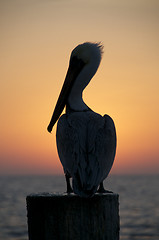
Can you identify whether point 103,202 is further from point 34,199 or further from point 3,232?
point 3,232

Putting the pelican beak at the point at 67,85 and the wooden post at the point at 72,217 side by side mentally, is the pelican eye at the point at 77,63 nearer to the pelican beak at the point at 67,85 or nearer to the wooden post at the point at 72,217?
the pelican beak at the point at 67,85

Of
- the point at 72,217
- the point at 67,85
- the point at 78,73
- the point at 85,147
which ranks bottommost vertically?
the point at 72,217

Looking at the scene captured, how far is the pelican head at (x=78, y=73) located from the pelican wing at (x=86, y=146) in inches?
34.6

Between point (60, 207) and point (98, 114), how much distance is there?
1.81 meters

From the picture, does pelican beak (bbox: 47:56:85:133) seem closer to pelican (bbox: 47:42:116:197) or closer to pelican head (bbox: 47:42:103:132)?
pelican head (bbox: 47:42:103:132)

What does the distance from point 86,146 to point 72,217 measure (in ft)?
3.97

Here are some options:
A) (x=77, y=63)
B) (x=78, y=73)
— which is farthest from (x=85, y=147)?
(x=77, y=63)

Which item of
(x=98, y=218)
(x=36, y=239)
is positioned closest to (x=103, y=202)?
(x=98, y=218)

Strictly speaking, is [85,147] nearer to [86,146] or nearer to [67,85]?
[86,146]

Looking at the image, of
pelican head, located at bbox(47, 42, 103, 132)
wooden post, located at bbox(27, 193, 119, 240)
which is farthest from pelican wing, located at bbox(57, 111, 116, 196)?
pelican head, located at bbox(47, 42, 103, 132)

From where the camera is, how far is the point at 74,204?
12.1 ft

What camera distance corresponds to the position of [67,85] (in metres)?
6.20

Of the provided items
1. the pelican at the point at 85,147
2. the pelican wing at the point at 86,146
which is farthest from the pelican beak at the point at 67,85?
the pelican wing at the point at 86,146

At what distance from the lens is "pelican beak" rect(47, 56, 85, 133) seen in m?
6.12
